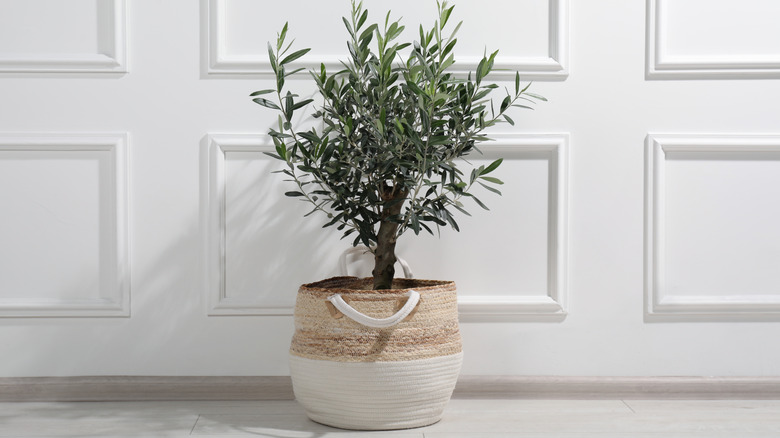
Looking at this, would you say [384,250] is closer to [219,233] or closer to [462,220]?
[462,220]

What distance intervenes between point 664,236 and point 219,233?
90cm

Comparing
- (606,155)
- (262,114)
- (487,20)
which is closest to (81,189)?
(262,114)

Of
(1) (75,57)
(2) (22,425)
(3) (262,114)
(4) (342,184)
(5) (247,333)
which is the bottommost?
(2) (22,425)

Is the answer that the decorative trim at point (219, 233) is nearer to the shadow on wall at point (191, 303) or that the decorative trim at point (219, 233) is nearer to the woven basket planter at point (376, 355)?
the shadow on wall at point (191, 303)

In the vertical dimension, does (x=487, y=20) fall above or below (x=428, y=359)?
above

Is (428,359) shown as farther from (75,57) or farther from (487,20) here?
(75,57)

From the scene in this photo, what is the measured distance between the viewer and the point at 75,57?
1.37 metres

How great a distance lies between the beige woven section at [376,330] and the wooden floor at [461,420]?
5.5 inches

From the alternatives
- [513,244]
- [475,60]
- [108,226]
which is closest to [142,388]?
[108,226]

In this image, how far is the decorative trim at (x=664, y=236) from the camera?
1.39 metres

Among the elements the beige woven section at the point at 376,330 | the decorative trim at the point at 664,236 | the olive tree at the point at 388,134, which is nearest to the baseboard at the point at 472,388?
the decorative trim at the point at 664,236

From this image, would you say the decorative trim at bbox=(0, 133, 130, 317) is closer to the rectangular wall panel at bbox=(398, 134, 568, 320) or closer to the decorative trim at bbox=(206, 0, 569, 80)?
the decorative trim at bbox=(206, 0, 569, 80)

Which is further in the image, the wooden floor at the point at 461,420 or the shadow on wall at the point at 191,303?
the shadow on wall at the point at 191,303

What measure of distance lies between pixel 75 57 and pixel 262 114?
386 mm
